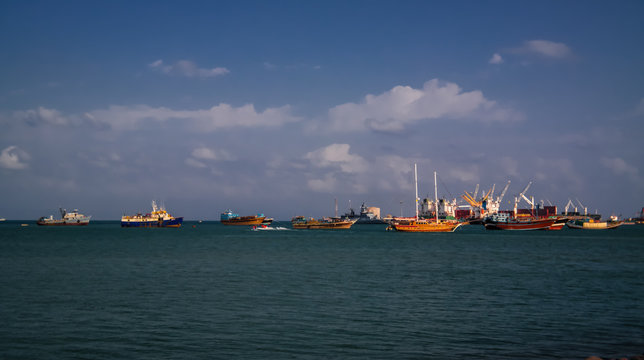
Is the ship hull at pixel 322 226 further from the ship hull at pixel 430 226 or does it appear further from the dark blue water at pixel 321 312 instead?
the dark blue water at pixel 321 312

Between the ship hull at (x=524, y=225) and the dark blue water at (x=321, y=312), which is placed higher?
the ship hull at (x=524, y=225)

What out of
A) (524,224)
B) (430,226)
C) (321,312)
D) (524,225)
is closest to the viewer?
(321,312)

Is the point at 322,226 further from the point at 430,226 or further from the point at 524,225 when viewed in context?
the point at 524,225

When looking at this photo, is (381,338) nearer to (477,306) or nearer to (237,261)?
(477,306)

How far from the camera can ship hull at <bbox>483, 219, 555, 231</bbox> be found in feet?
465

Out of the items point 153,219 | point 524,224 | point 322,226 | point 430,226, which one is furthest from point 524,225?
point 153,219

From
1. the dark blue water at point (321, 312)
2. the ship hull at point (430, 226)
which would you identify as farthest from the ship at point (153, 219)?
the dark blue water at point (321, 312)

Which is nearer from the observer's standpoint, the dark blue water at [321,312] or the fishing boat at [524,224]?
the dark blue water at [321,312]

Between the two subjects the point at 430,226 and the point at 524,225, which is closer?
the point at 430,226

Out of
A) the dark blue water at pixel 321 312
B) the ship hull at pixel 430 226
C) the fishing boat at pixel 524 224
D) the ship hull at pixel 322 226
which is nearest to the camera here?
the dark blue water at pixel 321 312

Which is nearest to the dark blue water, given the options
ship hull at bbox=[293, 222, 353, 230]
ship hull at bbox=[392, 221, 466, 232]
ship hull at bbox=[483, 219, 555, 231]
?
ship hull at bbox=[392, 221, 466, 232]

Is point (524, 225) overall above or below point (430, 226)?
below

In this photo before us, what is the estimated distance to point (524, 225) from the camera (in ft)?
463

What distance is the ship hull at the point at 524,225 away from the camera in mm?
141625
